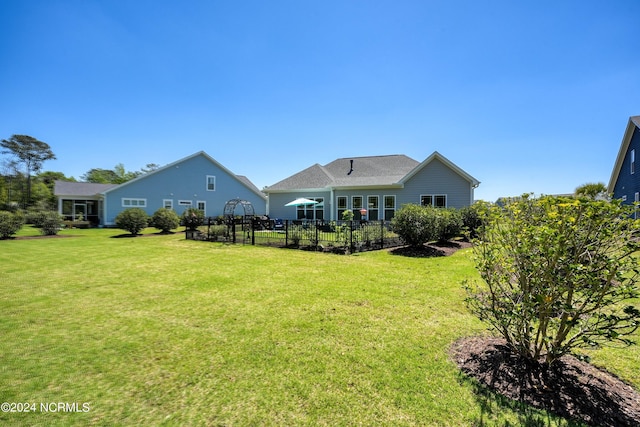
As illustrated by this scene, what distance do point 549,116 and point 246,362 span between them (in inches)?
685

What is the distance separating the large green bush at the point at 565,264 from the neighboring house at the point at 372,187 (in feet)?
53.7

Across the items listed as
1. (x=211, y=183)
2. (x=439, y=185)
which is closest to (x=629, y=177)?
(x=439, y=185)

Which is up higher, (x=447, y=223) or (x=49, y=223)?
(x=447, y=223)

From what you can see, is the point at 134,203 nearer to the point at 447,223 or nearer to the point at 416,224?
the point at 416,224

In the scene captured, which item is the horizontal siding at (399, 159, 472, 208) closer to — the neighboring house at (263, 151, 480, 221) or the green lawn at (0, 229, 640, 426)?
the neighboring house at (263, 151, 480, 221)

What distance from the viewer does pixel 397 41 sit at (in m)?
10.3

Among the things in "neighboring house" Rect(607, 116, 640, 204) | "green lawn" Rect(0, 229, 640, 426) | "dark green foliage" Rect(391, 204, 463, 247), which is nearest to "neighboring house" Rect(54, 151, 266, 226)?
"green lawn" Rect(0, 229, 640, 426)

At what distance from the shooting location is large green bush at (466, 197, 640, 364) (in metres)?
2.28

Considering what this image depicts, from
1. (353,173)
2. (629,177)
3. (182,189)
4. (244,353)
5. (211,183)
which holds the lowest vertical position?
(244,353)

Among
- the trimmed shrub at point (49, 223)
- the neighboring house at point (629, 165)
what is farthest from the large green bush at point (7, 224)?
the neighboring house at point (629, 165)

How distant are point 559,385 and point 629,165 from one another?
24921mm

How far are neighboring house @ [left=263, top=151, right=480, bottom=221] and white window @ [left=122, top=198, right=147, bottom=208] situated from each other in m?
12.0

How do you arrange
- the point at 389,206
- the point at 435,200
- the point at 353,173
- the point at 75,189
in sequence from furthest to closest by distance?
the point at 75,189
the point at 353,173
the point at 389,206
the point at 435,200

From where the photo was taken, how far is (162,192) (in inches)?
1025
